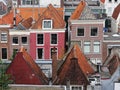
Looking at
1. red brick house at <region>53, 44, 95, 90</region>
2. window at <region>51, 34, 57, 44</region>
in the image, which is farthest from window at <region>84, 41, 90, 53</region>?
red brick house at <region>53, 44, 95, 90</region>

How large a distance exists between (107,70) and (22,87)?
8423 millimetres

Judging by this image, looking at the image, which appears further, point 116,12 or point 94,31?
point 116,12

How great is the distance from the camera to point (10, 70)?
40969mm

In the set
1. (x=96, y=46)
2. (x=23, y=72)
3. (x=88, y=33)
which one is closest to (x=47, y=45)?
(x=88, y=33)

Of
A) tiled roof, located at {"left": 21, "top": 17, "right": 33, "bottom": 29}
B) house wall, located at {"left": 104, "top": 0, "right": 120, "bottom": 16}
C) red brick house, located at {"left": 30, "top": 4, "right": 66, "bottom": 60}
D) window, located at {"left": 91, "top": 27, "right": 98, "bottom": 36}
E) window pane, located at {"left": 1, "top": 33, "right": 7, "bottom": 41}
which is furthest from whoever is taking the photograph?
house wall, located at {"left": 104, "top": 0, "right": 120, "bottom": 16}

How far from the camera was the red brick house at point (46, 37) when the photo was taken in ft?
196

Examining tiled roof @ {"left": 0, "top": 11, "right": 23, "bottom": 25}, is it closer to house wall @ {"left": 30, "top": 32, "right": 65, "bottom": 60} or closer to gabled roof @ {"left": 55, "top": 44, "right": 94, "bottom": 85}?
house wall @ {"left": 30, "top": 32, "right": 65, "bottom": 60}

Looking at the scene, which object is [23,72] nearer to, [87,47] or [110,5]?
[87,47]

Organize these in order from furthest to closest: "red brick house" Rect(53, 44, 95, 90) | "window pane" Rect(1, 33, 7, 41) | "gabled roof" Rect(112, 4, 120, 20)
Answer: "gabled roof" Rect(112, 4, 120, 20), "window pane" Rect(1, 33, 7, 41), "red brick house" Rect(53, 44, 95, 90)

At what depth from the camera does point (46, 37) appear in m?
59.8

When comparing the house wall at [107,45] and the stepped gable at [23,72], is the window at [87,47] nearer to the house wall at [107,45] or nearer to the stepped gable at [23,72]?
the house wall at [107,45]

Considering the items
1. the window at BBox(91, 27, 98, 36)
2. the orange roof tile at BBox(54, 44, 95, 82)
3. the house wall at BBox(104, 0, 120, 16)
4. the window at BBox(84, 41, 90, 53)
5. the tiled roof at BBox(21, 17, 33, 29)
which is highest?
the house wall at BBox(104, 0, 120, 16)

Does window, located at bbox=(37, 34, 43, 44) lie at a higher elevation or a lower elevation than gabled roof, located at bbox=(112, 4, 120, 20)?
lower

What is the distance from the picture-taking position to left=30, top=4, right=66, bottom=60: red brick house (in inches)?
2351
